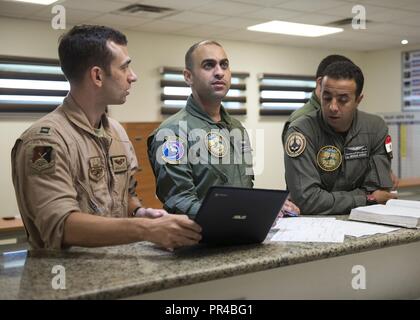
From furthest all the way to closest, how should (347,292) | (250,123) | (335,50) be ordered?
(335,50), (250,123), (347,292)

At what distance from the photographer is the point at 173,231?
1.33 meters

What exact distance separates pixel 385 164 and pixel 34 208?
60.9 inches

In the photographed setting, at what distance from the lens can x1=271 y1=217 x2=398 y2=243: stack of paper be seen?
5.07 feet

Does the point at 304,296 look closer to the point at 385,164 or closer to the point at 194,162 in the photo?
the point at 194,162

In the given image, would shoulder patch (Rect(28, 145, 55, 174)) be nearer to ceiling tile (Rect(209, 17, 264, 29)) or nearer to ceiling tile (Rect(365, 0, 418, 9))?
ceiling tile (Rect(365, 0, 418, 9))

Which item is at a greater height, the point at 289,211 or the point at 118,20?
the point at 118,20

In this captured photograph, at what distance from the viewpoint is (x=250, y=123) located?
762 centimetres

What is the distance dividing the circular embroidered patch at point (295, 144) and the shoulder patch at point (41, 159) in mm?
1100

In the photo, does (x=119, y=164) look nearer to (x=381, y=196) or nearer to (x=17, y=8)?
(x=381, y=196)

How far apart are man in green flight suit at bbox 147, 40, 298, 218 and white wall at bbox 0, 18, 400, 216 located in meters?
3.82

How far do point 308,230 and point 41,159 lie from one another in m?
0.87

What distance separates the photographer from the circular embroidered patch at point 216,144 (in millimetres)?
2213

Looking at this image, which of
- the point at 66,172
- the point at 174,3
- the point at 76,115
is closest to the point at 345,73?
the point at 76,115

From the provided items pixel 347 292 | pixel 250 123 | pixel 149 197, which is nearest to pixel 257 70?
pixel 250 123
